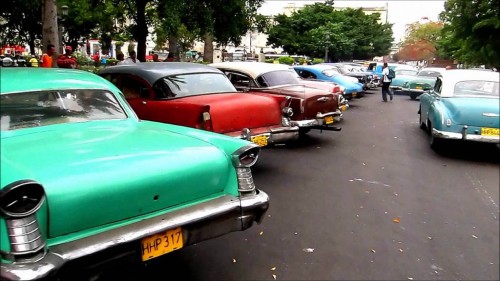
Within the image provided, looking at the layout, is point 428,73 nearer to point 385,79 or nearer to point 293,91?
point 385,79

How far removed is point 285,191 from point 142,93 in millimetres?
2574

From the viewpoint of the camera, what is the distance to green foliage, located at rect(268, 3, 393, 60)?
38.6 metres

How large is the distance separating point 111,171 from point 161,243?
0.56m

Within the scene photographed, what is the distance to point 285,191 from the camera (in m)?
5.27

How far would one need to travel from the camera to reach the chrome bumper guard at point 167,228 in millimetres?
2096

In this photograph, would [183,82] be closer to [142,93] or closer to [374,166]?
[142,93]

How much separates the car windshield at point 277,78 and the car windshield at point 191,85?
1.70 metres

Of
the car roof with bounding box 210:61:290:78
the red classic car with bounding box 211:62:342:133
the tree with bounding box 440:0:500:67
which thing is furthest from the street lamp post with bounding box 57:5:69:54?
the tree with bounding box 440:0:500:67

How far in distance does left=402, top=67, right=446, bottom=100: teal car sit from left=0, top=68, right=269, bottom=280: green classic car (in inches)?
601

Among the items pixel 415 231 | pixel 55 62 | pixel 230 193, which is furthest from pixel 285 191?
pixel 55 62

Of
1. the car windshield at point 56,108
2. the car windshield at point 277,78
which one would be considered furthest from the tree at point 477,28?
the car windshield at point 277,78

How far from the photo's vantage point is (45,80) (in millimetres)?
3510

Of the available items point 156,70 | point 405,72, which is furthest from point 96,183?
point 405,72

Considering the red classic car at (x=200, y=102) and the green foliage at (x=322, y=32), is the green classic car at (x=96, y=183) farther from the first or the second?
the green foliage at (x=322, y=32)
